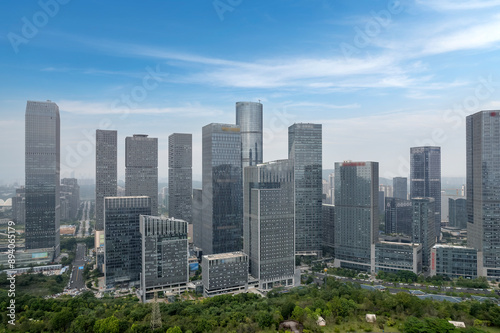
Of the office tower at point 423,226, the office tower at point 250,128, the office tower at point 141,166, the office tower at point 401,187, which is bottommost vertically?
the office tower at point 423,226

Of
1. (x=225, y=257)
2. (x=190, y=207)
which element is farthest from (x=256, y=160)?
(x=225, y=257)

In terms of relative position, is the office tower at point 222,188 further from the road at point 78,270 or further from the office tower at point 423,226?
the office tower at point 423,226

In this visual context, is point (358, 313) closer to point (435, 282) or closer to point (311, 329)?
point (311, 329)

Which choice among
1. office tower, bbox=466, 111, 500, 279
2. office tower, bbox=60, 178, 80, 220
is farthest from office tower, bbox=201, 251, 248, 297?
office tower, bbox=60, 178, 80, 220

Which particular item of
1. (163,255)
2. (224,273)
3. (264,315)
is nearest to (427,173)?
(224,273)

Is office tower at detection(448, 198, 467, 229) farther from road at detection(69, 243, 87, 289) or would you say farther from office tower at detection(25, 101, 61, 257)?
office tower at detection(25, 101, 61, 257)

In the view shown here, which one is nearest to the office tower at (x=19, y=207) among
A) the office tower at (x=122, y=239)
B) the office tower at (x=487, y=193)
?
the office tower at (x=122, y=239)
